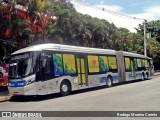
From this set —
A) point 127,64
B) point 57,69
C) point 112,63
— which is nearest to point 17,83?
point 57,69

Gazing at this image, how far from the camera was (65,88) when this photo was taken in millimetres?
17781

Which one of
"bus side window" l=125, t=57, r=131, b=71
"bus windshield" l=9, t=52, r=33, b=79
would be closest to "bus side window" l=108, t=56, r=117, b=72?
"bus side window" l=125, t=57, r=131, b=71

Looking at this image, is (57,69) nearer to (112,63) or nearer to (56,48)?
(56,48)

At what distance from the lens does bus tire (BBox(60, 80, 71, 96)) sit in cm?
1747

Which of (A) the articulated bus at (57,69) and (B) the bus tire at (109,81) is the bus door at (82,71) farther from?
(B) the bus tire at (109,81)

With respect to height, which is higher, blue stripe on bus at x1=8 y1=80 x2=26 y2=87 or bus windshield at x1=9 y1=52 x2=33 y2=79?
bus windshield at x1=9 y1=52 x2=33 y2=79

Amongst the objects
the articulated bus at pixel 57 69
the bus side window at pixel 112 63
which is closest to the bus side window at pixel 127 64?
the bus side window at pixel 112 63

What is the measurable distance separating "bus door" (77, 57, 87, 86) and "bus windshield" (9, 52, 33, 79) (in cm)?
416

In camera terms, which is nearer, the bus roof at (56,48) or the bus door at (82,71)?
the bus roof at (56,48)

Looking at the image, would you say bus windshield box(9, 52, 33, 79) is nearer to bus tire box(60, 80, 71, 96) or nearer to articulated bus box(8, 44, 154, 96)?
articulated bus box(8, 44, 154, 96)

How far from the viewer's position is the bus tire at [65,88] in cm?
1747

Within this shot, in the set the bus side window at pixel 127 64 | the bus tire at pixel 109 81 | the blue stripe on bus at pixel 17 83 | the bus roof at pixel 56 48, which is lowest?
the bus tire at pixel 109 81

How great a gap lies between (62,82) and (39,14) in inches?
315

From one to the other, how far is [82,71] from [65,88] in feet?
7.25
